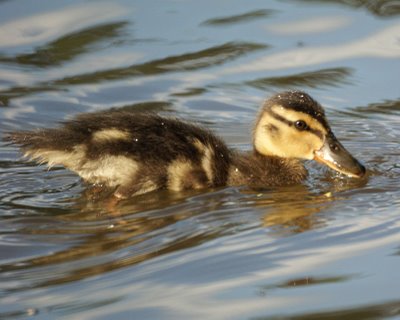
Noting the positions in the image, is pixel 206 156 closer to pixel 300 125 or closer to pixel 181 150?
pixel 181 150

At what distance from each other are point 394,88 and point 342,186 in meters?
1.42

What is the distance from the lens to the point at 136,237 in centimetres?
404

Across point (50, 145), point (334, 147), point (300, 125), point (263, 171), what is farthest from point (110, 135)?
point (334, 147)

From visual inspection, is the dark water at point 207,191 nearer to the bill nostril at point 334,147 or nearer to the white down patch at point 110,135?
the bill nostril at point 334,147

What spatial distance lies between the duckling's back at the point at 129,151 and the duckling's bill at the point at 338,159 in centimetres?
51

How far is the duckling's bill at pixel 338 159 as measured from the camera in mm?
4891

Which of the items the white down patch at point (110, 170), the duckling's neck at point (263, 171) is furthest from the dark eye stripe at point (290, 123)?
the white down patch at point (110, 170)

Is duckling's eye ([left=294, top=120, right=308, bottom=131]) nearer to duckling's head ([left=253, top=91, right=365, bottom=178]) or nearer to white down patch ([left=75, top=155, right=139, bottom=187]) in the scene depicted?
duckling's head ([left=253, top=91, right=365, bottom=178])

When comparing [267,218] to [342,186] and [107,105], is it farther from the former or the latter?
[107,105]

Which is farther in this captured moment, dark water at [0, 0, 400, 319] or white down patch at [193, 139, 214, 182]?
white down patch at [193, 139, 214, 182]

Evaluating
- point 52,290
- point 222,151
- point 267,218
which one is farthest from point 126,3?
point 52,290

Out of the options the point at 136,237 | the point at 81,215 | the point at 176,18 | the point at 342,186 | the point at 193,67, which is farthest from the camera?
the point at 176,18

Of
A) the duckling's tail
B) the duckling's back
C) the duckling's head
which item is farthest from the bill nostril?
the duckling's tail

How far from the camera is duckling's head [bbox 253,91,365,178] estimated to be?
490 centimetres
